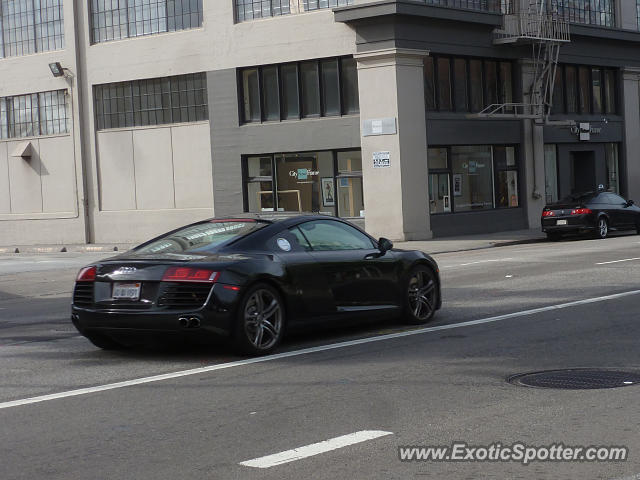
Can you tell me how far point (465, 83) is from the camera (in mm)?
33656

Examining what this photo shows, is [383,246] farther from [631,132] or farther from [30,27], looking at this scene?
[631,132]

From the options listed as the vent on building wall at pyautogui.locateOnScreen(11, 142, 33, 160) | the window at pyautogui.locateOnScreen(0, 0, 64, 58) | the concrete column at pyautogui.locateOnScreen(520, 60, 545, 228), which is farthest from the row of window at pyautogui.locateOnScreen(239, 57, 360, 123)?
the vent on building wall at pyautogui.locateOnScreen(11, 142, 33, 160)

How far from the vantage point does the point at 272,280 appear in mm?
10180

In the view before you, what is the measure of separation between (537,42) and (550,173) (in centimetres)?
520

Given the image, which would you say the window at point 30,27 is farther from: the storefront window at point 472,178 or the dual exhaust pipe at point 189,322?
the dual exhaust pipe at point 189,322

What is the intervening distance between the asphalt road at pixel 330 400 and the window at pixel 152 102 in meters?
22.5

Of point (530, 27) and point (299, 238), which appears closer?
point (299, 238)

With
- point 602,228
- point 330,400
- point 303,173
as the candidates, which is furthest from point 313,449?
point 303,173

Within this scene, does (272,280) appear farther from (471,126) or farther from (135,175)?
(135,175)

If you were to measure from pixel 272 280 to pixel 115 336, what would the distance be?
1.58 m

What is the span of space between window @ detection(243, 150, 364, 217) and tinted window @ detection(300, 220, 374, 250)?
20705 mm

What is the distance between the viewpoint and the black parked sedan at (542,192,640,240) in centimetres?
3008

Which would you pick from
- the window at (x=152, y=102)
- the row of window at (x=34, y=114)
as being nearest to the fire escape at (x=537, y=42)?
the window at (x=152, y=102)

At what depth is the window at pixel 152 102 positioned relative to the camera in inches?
1388
